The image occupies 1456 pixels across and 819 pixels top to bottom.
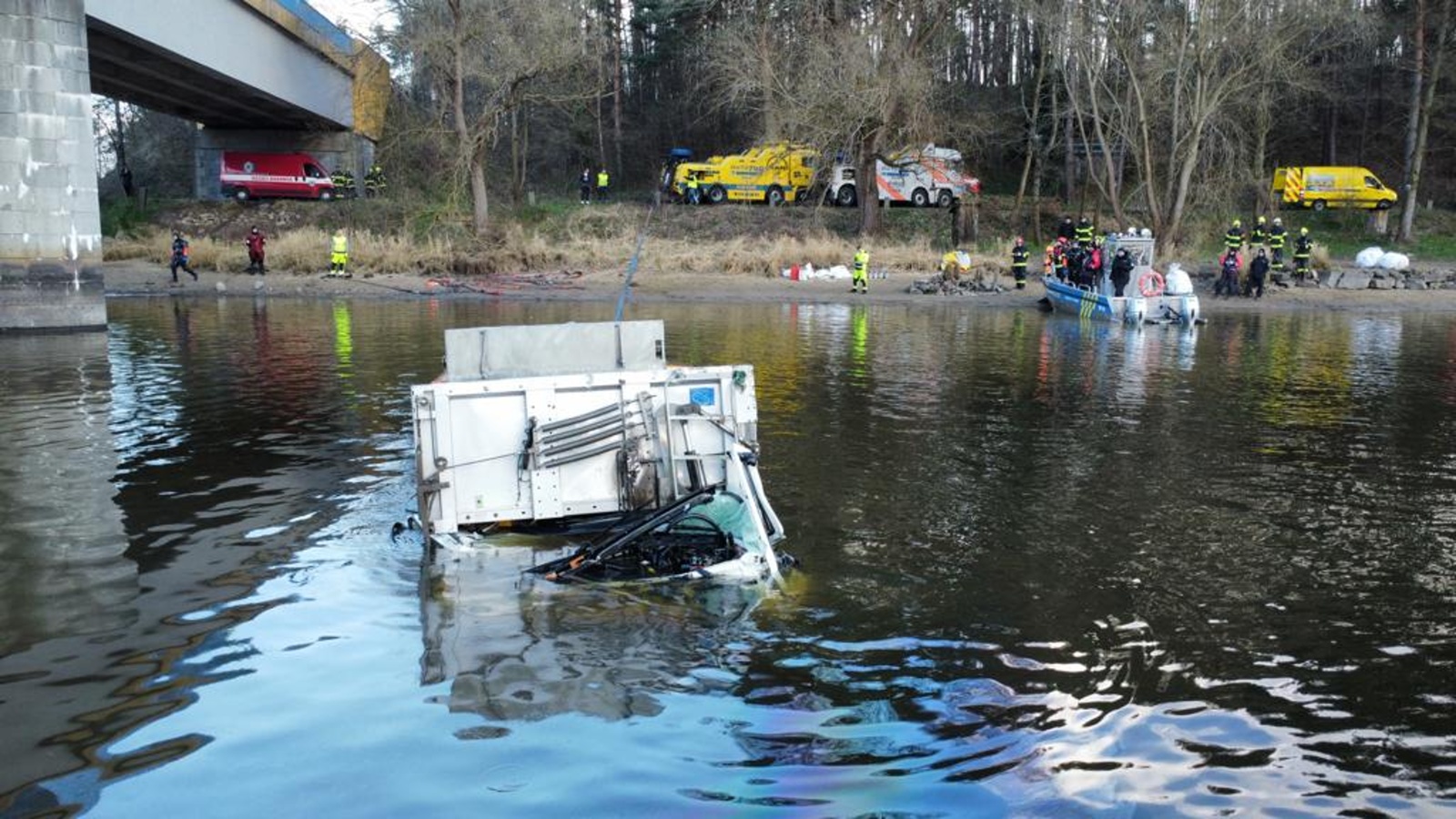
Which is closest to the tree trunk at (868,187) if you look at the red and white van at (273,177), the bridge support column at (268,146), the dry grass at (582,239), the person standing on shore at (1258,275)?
the dry grass at (582,239)

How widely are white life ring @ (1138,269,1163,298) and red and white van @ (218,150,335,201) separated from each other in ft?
104

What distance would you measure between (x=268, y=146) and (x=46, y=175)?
83.6ft

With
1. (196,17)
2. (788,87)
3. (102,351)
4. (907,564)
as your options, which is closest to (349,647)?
(907,564)

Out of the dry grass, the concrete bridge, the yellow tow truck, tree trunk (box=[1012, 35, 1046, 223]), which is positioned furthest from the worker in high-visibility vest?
tree trunk (box=[1012, 35, 1046, 223])

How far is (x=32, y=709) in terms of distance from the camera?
6508mm

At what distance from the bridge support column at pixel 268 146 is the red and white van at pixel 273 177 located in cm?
97

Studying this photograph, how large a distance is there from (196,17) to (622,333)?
26.9 metres

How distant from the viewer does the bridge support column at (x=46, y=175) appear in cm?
2395

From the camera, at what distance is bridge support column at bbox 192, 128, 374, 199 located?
1919 inches

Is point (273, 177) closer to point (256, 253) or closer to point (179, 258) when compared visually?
point (256, 253)

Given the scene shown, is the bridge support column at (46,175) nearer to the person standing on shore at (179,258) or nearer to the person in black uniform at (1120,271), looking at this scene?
the person standing on shore at (179,258)

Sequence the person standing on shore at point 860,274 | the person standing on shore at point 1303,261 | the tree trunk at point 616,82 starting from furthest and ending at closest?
the tree trunk at point 616,82 → the person standing on shore at point 1303,261 → the person standing on shore at point 860,274

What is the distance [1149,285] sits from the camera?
29453 mm

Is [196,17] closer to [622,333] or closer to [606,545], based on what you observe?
[622,333]
